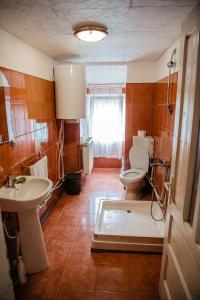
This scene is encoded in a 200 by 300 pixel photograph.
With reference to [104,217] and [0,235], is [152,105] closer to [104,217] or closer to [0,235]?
[104,217]

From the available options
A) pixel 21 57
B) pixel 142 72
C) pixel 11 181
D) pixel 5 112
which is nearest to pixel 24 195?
pixel 11 181

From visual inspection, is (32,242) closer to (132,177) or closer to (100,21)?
(132,177)

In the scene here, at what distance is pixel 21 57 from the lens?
2.18m

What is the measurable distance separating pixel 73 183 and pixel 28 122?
1.56 metres

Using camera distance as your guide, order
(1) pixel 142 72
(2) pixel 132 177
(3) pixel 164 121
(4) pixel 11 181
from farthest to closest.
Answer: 1. (1) pixel 142 72
2. (2) pixel 132 177
3. (3) pixel 164 121
4. (4) pixel 11 181

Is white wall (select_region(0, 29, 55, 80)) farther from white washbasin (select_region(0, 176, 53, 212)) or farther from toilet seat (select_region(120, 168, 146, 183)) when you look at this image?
toilet seat (select_region(120, 168, 146, 183))

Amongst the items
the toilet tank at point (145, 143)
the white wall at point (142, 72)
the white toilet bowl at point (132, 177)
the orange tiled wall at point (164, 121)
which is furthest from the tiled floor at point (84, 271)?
the white wall at point (142, 72)

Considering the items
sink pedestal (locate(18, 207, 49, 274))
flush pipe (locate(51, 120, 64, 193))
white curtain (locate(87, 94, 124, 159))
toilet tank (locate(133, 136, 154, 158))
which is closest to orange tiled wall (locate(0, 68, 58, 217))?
flush pipe (locate(51, 120, 64, 193))

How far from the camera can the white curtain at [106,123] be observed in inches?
183

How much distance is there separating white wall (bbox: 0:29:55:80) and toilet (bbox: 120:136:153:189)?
1.78 metres

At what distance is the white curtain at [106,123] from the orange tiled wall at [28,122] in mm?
1720

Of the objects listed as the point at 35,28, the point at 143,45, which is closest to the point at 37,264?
the point at 35,28

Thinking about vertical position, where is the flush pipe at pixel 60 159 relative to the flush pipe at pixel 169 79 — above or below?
below

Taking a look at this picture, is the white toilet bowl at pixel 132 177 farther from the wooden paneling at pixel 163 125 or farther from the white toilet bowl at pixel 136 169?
the wooden paneling at pixel 163 125
